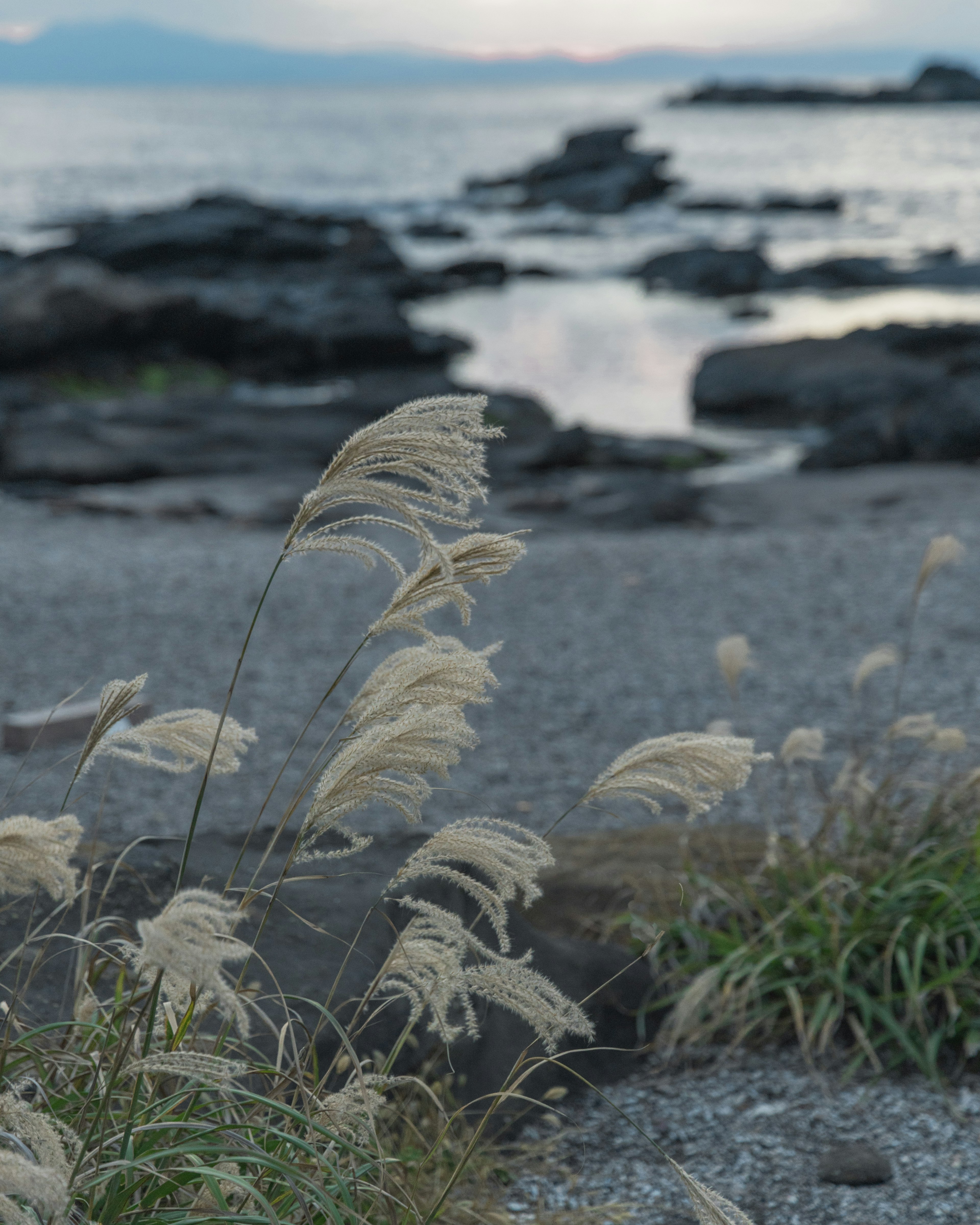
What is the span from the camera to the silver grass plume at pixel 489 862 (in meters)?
1.61

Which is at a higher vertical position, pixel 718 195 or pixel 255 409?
pixel 718 195

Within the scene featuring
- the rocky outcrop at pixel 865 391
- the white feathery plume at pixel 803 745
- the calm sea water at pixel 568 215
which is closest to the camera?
the white feathery plume at pixel 803 745

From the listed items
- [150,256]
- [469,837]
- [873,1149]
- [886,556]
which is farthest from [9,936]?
[150,256]

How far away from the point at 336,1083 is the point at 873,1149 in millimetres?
1152

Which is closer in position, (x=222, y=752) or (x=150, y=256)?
(x=222, y=752)

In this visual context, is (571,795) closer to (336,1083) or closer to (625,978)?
(625,978)

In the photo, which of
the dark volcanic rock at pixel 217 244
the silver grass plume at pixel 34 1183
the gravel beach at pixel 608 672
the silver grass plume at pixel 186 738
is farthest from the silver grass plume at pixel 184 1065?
the dark volcanic rock at pixel 217 244

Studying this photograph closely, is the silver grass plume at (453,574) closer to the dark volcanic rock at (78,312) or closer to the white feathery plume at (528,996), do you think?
the white feathery plume at (528,996)

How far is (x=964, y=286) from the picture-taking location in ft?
85.1

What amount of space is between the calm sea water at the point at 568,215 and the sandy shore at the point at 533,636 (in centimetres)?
751

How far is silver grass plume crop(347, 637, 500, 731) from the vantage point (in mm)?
1657

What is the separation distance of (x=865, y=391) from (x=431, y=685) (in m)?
15.3

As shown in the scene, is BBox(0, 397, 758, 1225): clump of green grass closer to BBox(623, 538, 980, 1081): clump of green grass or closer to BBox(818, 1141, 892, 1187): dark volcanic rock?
BBox(818, 1141, 892, 1187): dark volcanic rock

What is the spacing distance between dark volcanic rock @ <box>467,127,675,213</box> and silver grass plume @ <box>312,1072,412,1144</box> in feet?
153
